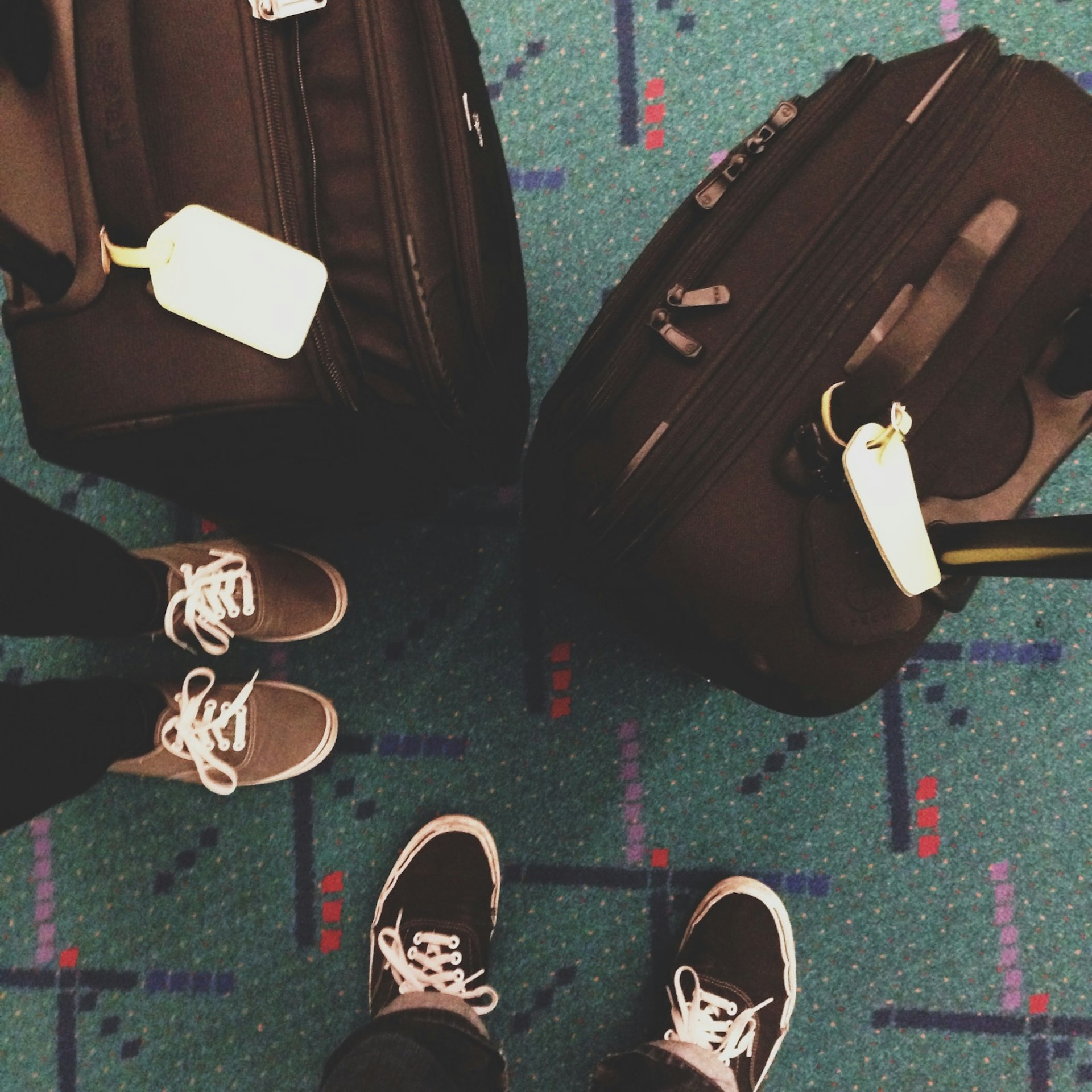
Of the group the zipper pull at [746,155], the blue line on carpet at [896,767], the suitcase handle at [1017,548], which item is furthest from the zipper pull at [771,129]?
the blue line on carpet at [896,767]

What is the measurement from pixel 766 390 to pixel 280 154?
14.6 inches

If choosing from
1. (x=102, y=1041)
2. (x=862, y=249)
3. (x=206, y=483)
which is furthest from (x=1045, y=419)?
(x=102, y=1041)

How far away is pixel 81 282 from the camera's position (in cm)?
49

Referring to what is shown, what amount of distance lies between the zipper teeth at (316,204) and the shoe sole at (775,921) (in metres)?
0.69

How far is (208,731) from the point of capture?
82 centimetres

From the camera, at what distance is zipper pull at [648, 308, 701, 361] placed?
533mm

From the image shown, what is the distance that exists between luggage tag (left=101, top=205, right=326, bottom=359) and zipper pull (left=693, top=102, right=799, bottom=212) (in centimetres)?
31

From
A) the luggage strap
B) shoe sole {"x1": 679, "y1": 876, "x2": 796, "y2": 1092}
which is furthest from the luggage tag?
shoe sole {"x1": 679, "y1": 876, "x2": 796, "y2": 1092}

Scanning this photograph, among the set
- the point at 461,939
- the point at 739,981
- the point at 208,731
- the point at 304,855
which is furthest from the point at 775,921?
the point at 208,731

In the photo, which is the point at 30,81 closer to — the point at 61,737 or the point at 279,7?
the point at 279,7

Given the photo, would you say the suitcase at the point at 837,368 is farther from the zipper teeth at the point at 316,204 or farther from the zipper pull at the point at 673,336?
the zipper teeth at the point at 316,204

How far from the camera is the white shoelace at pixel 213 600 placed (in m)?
0.80

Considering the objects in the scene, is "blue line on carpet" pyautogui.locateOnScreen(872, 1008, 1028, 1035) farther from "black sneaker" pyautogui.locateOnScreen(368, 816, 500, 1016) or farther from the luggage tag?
the luggage tag

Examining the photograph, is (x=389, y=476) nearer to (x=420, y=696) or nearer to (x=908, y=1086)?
(x=420, y=696)
